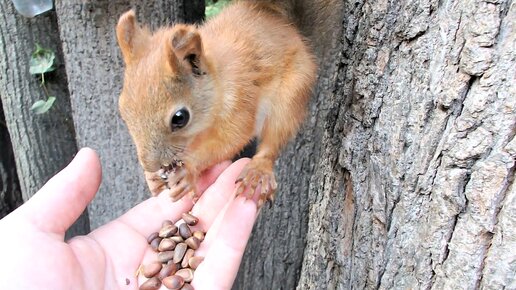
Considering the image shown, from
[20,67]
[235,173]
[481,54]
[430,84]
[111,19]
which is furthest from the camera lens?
[20,67]

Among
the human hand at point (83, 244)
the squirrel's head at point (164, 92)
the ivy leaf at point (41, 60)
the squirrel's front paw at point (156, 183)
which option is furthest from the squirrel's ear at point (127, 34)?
the ivy leaf at point (41, 60)

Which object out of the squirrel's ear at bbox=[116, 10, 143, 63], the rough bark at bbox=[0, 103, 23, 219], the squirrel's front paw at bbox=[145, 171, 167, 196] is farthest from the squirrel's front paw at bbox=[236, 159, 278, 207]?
the rough bark at bbox=[0, 103, 23, 219]

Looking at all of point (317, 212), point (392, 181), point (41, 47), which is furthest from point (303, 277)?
point (41, 47)

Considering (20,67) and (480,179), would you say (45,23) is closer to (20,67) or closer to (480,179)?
(20,67)

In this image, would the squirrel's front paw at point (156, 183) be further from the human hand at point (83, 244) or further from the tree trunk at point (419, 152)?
the tree trunk at point (419, 152)

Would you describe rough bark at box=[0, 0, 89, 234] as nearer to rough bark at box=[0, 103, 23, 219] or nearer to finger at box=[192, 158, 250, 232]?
rough bark at box=[0, 103, 23, 219]

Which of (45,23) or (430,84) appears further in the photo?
(45,23)

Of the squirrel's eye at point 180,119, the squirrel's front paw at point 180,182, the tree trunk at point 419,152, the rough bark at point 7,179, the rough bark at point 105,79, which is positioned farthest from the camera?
the rough bark at point 7,179
